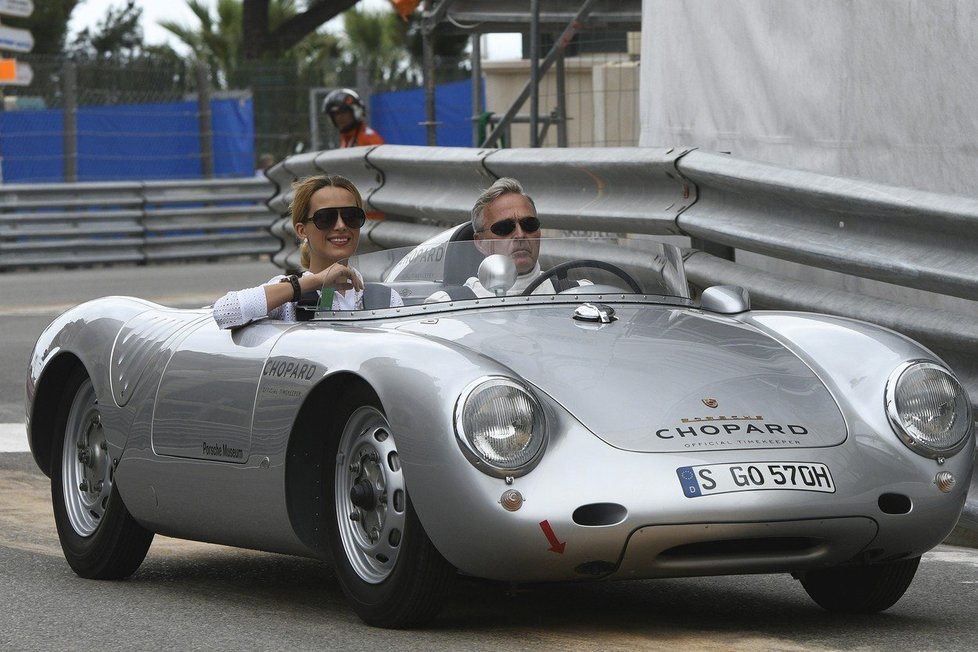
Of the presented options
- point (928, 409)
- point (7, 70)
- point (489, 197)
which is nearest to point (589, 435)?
point (928, 409)

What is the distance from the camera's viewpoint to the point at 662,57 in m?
8.37

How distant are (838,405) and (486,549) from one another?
999mm

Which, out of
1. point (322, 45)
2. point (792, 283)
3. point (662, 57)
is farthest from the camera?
point (322, 45)

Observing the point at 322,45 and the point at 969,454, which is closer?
the point at 969,454

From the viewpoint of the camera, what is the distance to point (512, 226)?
5.65 m

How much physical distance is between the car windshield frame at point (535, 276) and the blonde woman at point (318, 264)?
7 centimetres

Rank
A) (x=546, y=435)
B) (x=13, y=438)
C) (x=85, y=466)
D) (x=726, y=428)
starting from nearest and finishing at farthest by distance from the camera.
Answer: (x=546, y=435), (x=726, y=428), (x=85, y=466), (x=13, y=438)

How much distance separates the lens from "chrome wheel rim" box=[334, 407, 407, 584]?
4465 mm

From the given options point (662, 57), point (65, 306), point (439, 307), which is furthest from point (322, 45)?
point (439, 307)

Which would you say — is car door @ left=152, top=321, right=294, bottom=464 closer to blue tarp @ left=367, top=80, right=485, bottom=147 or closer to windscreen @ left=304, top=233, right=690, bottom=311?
windscreen @ left=304, top=233, right=690, bottom=311

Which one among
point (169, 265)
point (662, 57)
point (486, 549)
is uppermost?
point (662, 57)

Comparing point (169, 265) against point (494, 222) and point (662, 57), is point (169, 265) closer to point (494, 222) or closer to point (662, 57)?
point (662, 57)

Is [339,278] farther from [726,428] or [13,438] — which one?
[13,438]

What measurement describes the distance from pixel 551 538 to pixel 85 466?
2.26 metres
